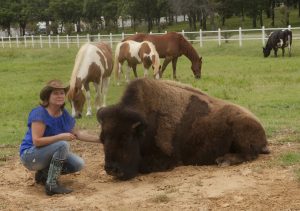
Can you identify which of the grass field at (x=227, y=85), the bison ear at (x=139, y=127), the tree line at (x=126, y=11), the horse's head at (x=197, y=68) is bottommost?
the grass field at (x=227, y=85)

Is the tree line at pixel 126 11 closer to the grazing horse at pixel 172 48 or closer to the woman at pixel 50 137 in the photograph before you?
the grazing horse at pixel 172 48


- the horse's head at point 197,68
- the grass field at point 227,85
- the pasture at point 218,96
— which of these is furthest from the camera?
the horse's head at point 197,68

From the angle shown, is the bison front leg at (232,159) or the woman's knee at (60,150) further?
the bison front leg at (232,159)

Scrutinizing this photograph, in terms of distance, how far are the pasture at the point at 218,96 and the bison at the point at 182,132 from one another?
10.2 inches

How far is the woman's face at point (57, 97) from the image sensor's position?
6331 mm

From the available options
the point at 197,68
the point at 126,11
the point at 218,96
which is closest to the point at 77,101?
the point at 218,96

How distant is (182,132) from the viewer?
7.21m

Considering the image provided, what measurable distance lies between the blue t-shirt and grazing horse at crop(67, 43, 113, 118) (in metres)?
5.91

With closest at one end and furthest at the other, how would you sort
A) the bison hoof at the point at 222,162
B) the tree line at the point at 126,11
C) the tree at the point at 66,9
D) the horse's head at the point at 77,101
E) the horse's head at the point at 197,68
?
the bison hoof at the point at 222,162, the horse's head at the point at 77,101, the horse's head at the point at 197,68, the tree line at the point at 126,11, the tree at the point at 66,9

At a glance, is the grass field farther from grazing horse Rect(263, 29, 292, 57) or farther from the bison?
the bison

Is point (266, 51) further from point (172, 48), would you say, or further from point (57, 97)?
point (57, 97)

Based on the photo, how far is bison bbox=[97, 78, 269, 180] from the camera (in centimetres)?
705

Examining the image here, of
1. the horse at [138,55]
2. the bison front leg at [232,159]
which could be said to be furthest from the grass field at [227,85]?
the horse at [138,55]

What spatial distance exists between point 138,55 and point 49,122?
13136 mm
